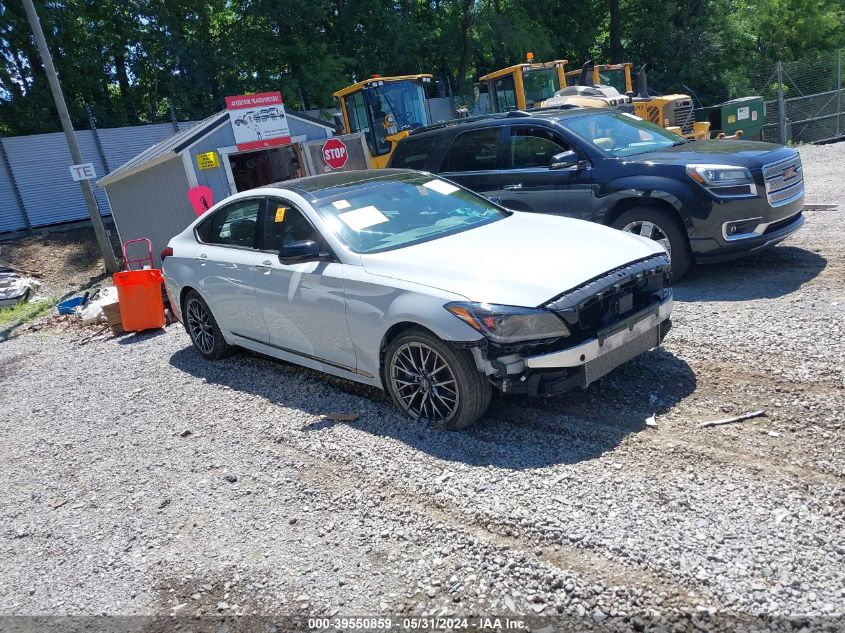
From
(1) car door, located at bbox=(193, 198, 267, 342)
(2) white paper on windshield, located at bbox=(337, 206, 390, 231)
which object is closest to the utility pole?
(1) car door, located at bbox=(193, 198, 267, 342)

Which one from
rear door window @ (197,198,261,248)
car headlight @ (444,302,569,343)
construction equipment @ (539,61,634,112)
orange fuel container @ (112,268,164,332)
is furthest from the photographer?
construction equipment @ (539,61,634,112)

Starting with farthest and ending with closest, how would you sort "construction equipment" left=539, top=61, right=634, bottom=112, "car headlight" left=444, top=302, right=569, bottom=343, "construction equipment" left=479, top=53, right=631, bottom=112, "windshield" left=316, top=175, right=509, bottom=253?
"construction equipment" left=479, top=53, right=631, bottom=112 → "construction equipment" left=539, top=61, right=634, bottom=112 → "windshield" left=316, top=175, right=509, bottom=253 → "car headlight" left=444, top=302, right=569, bottom=343

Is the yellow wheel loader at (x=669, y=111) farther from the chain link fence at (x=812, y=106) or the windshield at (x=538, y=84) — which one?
the chain link fence at (x=812, y=106)

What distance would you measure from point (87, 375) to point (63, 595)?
455 centimetres

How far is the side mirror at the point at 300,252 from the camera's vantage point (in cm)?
499

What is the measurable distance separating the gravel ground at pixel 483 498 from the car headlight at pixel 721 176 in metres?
1.12

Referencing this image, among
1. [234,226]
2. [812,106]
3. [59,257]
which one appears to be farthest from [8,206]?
[812,106]

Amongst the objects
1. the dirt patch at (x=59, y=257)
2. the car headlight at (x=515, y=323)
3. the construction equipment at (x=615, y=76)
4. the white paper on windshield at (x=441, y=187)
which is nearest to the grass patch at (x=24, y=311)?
the dirt patch at (x=59, y=257)

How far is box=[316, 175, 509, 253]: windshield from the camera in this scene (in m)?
5.11

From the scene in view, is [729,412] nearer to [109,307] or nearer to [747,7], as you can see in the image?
[109,307]

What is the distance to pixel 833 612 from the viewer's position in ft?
8.51

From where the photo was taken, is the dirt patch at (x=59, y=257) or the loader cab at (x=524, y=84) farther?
the loader cab at (x=524, y=84)

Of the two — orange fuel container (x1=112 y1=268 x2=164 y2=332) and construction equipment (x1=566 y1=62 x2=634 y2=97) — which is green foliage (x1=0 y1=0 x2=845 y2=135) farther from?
orange fuel container (x1=112 y1=268 x2=164 y2=332)

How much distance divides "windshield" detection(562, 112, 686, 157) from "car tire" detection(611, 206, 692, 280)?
0.77m
